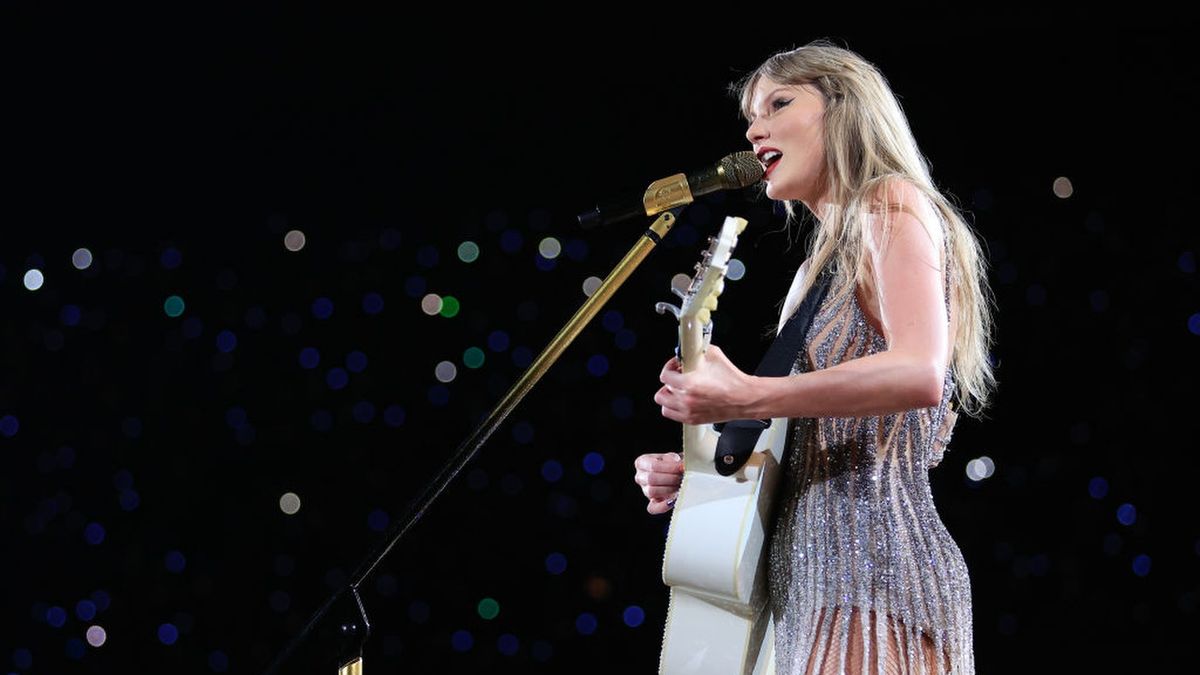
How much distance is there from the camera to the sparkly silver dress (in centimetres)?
123

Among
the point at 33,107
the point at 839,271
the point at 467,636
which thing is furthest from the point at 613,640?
the point at 33,107

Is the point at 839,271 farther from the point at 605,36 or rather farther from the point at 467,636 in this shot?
the point at 467,636

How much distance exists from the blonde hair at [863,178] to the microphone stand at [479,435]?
22cm

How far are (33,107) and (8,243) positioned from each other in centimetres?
38

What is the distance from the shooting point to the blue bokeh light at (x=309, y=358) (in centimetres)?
300

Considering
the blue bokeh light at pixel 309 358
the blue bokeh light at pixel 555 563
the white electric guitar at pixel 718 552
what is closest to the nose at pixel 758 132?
the white electric guitar at pixel 718 552

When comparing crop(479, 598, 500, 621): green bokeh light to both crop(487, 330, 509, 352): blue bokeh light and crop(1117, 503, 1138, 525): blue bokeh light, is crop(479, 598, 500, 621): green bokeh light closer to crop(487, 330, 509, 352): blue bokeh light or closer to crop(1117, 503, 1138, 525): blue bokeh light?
crop(487, 330, 509, 352): blue bokeh light

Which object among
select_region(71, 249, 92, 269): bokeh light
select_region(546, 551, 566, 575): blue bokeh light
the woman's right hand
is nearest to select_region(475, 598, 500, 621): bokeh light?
select_region(546, 551, 566, 575): blue bokeh light

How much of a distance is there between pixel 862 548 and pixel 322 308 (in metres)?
2.09

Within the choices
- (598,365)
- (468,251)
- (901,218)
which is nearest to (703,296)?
(901,218)

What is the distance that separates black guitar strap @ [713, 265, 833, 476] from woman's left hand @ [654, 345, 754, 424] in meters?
0.13

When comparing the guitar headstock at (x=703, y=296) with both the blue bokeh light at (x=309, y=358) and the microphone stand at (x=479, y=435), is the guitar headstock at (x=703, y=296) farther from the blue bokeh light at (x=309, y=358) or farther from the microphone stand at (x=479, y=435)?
the blue bokeh light at (x=309, y=358)

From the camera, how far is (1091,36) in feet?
8.59

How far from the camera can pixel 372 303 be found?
301 cm
